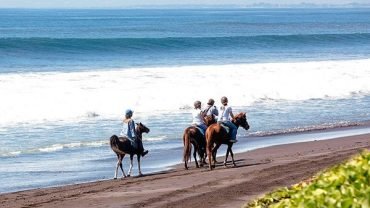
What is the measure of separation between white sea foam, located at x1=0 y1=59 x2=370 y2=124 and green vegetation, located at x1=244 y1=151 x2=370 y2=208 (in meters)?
22.2

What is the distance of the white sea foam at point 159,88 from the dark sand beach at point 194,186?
10905mm

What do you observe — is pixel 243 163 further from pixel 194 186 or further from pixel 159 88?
pixel 159 88

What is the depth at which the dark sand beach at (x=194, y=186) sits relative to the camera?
14.7 meters

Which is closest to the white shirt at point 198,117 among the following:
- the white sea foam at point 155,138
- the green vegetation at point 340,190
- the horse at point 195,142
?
the horse at point 195,142

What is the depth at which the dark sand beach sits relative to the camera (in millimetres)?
14680

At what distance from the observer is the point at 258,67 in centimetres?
5116

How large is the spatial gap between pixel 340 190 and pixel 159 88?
3222cm

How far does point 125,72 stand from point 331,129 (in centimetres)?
2296

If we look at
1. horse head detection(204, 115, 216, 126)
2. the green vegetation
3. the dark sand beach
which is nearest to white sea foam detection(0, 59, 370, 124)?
horse head detection(204, 115, 216, 126)

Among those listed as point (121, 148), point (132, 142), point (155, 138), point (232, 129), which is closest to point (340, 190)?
point (121, 148)

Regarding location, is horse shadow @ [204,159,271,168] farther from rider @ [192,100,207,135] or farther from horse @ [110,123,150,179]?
horse @ [110,123,150,179]

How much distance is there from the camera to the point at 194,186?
16.1 metres

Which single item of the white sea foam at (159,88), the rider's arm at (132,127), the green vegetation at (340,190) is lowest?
the green vegetation at (340,190)

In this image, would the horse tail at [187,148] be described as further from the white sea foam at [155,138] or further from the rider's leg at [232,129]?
the white sea foam at [155,138]
